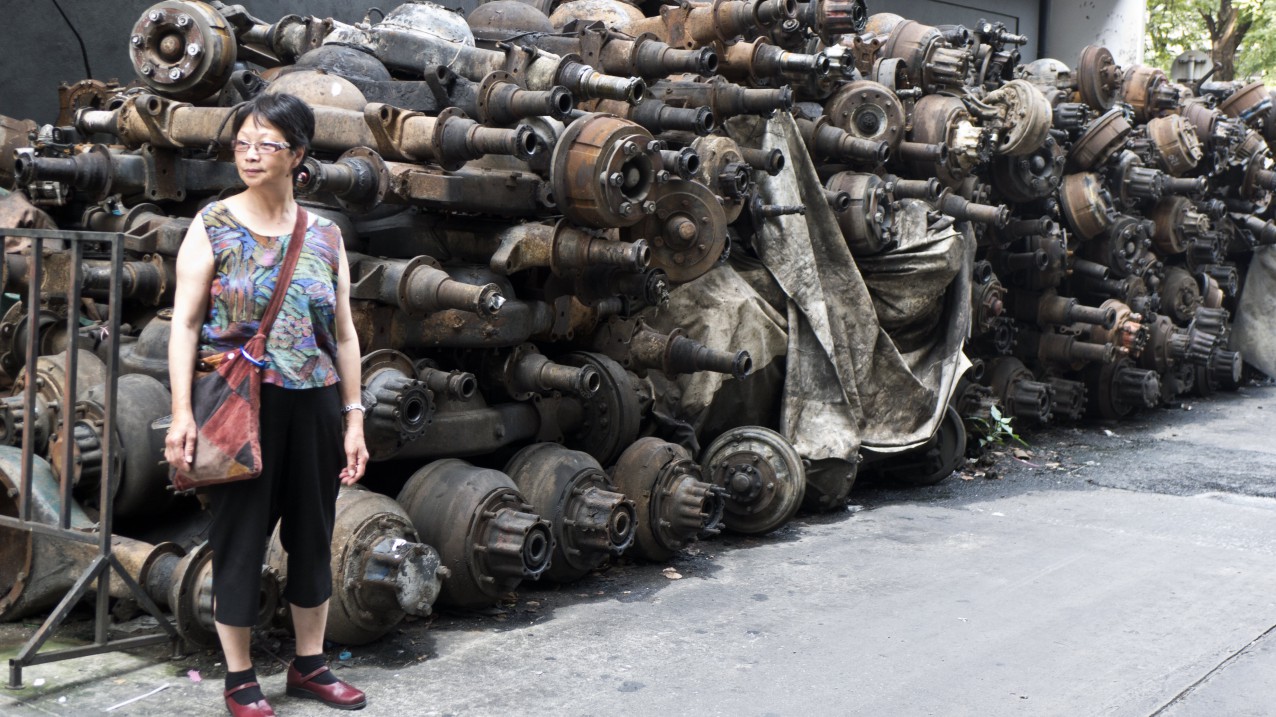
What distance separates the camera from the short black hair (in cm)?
331

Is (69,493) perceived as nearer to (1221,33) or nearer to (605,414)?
(605,414)

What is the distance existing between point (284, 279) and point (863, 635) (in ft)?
7.71

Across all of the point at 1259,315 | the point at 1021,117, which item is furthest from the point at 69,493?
the point at 1259,315

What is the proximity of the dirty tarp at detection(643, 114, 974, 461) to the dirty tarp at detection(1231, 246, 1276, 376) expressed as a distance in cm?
531

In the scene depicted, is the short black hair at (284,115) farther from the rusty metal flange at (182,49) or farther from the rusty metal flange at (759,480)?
the rusty metal flange at (759,480)

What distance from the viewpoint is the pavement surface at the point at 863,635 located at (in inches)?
146

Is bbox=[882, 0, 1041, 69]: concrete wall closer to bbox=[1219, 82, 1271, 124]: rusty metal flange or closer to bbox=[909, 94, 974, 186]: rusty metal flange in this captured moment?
bbox=[1219, 82, 1271, 124]: rusty metal flange

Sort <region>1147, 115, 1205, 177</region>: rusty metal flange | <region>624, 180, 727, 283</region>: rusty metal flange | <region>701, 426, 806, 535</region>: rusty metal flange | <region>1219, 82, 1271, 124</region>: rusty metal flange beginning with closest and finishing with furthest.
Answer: <region>624, 180, 727, 283</region>: rusty metal flange, <region>701, 426, 806, 535</region>: rusty metal flange, <region>1147, 115, 1205, 177</region>: rusty metal flange, <region>1219, 82, 1271, 124</region>: rusty metal flange

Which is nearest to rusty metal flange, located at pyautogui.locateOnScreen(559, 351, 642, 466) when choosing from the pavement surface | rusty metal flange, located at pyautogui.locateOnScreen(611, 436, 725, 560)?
rusty metal flange, located at pyautogui.locateOnScreen(611, 436, 725, 560)

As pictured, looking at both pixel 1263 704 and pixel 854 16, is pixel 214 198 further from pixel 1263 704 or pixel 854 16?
pixel 1263 704

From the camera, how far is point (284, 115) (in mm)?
3318

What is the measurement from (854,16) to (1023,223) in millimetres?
2020

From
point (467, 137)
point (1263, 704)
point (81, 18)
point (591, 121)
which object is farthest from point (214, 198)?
point (1263, 704)

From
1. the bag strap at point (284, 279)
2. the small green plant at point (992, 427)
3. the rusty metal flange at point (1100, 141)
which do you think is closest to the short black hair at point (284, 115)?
the bag strap at point (284, 279)
